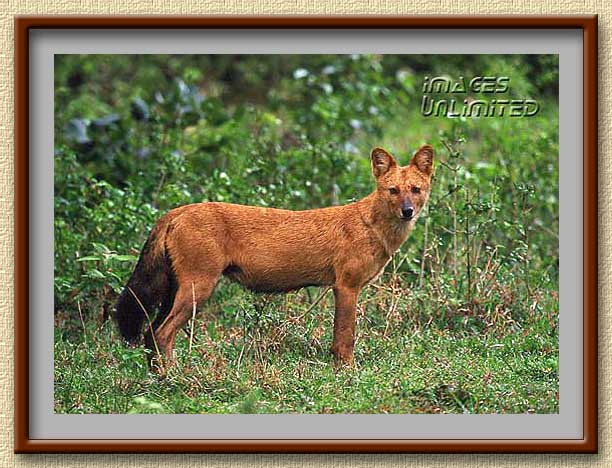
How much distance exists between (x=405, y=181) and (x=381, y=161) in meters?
0.23

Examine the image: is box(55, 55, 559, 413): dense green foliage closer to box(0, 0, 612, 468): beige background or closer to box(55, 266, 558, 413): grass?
box(55, 266, 558, 413): grass

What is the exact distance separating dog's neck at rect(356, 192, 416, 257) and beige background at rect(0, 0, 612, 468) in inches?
A: 66.7

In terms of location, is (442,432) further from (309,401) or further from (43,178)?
(43,178)

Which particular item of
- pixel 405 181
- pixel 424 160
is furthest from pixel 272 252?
pixel 424 160

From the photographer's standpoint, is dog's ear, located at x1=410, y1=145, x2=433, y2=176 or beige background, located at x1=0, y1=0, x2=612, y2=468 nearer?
beige background, located at x1=0, y1=0, x2=612, y2=468

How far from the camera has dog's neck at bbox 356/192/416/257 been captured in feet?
27.2

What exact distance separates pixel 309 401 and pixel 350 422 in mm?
461

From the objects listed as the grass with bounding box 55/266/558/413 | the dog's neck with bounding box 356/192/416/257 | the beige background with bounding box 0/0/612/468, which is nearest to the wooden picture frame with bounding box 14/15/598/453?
the beige background with bounding box 0/0/612/468

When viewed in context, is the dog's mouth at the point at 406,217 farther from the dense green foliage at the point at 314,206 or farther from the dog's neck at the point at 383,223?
the dense green foliage at the point at 314,206

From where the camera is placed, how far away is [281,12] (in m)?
7.14

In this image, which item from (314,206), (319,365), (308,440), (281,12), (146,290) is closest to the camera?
(308,440)

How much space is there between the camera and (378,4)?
716 cm

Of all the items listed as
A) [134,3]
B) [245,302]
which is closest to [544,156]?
[245,302]

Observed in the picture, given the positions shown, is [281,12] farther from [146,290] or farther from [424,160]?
[146,290]
